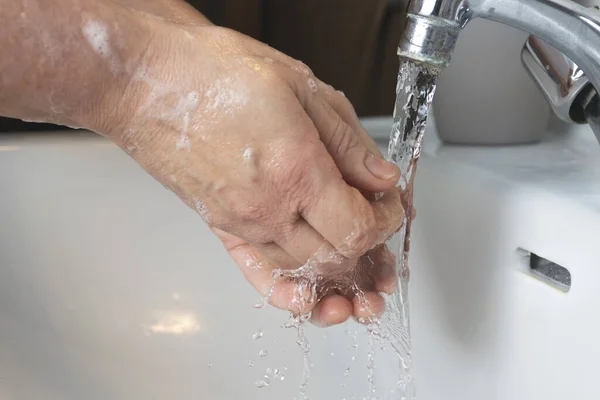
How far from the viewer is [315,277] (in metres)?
0.42

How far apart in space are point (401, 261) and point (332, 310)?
0.20 ft

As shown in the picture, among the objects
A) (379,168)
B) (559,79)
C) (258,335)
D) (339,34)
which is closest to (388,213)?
(379,168)

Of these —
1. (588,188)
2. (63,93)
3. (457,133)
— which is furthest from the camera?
(457,133)

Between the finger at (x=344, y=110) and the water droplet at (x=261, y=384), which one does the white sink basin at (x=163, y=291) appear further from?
the finger at (x=344, y=110)

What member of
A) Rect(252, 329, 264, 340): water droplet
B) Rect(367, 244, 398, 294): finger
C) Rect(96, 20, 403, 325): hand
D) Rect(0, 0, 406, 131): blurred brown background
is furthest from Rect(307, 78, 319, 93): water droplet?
Rect(0, 0, 406, 131): blurred brown background

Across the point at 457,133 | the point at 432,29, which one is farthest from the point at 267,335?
the point at 432,29

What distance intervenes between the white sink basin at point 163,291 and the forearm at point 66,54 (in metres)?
0.26

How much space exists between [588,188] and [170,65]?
279mm

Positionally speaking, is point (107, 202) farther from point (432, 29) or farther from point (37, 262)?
point (432, 29)

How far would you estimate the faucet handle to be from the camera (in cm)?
39

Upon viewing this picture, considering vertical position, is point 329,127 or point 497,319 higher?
point 329,127

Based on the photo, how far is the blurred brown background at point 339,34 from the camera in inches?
32.0

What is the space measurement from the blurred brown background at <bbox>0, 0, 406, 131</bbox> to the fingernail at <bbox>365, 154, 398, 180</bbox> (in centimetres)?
48

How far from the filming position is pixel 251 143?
331 millimetres
